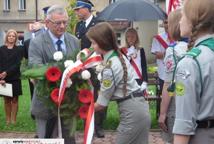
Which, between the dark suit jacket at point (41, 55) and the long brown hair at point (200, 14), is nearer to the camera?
the long brown hair at point (200, 14)

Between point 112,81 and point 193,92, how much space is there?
2.05 m

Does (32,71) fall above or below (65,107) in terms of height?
above

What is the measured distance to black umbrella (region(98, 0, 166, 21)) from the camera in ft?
30.9

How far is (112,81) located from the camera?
4.90 metres

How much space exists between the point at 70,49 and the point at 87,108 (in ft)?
2.73

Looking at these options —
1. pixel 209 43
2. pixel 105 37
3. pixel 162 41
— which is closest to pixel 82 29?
pixel 162 41

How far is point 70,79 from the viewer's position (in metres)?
5.09

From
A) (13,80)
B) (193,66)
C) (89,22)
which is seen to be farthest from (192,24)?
(13,80)

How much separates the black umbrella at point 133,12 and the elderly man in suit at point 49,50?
12.4 ft

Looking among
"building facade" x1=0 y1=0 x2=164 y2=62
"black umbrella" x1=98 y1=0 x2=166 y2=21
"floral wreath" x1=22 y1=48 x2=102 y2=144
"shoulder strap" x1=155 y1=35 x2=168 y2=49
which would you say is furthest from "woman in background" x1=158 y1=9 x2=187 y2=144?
"building facade" x1=0 y1=0 x2=164 y2=62

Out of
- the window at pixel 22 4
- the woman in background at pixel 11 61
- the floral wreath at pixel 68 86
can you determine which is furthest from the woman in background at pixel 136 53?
the window at pixel 22 4

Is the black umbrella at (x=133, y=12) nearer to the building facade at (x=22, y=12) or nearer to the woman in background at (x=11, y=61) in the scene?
the woman in background at (x=11, y=61)

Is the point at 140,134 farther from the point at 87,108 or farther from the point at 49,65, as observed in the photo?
the point at 49,65

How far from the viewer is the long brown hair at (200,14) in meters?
2.88
